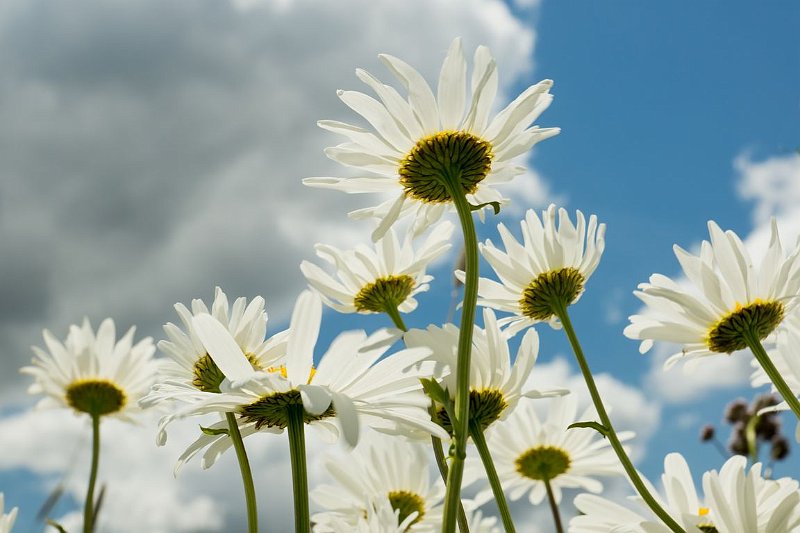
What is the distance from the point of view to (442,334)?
1.23 meters

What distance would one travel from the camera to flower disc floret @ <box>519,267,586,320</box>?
1.81 metres

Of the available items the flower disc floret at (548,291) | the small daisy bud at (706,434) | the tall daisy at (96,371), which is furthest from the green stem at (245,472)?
the small daisy bud at (706,434)

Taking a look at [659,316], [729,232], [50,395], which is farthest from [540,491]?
[50,395]

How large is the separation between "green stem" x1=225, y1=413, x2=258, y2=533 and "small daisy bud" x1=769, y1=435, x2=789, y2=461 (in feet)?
15.1

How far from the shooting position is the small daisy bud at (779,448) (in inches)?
209

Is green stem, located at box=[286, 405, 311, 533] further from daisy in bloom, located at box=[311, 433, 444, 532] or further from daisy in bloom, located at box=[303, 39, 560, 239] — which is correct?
daisy in bloom, located at box=[311, 433, 444, 532]

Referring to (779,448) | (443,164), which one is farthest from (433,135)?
(779,448)

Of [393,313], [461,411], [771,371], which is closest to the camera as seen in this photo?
[461,411]

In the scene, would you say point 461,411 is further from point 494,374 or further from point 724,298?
point 724,298

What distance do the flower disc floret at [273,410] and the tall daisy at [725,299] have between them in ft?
2.62

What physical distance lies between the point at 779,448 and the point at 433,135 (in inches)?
194

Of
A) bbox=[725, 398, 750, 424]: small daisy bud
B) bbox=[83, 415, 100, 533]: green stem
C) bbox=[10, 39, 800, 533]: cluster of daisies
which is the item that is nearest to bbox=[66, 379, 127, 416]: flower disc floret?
bbox=[83, 415, 100, 533]: green stem

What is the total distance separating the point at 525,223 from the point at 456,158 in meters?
0.47

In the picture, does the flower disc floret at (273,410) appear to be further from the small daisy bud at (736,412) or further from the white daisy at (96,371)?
the small daisy bud at (736,412)
